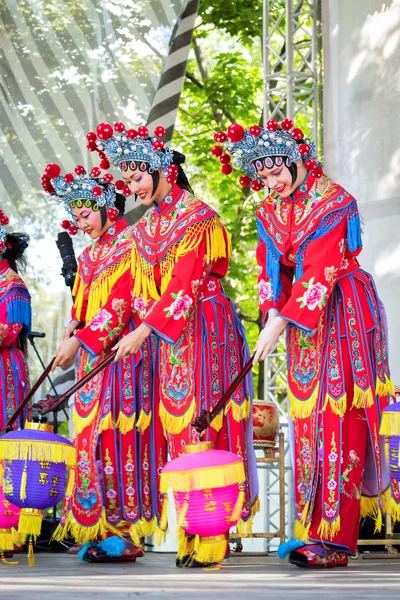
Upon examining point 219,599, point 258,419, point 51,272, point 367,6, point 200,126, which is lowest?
point 219,599

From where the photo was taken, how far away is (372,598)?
2283mm

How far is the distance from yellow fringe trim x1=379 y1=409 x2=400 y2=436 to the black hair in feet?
7.90

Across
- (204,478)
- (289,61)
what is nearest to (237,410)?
(204,478)

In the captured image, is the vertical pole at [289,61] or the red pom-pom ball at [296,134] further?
the vertical pole at [289,61]

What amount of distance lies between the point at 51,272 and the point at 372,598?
4.63 m

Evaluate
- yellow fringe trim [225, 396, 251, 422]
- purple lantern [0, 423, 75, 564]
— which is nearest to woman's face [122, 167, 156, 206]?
yellow fringe trim [225, 396, 251, 422]

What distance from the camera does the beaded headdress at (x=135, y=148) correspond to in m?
3.95

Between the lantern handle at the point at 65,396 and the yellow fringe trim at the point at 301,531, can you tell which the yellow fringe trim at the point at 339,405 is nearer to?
the yellow fringe trim at the point at 301,531

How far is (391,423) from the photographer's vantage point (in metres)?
3.15

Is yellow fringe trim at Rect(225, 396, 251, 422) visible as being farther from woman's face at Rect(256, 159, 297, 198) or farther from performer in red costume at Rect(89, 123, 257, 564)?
woman's face at Rect(256, 159, 297, 198)

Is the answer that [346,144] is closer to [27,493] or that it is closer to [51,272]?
[51,272]

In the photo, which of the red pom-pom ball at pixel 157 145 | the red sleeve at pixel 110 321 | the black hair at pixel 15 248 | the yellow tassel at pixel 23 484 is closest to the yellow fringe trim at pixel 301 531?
the yellow tassel at pixel 23 484

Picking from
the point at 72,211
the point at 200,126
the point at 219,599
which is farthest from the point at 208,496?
the point at 200,126

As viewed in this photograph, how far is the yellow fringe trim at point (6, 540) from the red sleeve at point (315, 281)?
139 cm
